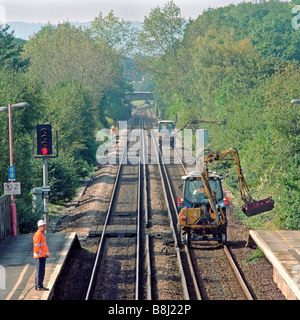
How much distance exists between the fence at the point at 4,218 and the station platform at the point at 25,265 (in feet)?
1.03

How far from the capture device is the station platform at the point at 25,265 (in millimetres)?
11914

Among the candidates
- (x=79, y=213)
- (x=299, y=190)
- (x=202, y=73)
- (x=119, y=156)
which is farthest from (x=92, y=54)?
(x=299, y=190)

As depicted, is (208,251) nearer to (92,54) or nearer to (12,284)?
(12,284)

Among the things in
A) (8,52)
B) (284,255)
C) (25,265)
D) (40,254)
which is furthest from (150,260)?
(8,52)

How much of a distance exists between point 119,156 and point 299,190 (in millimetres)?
26461

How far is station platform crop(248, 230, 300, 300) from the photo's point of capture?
40.6 feet

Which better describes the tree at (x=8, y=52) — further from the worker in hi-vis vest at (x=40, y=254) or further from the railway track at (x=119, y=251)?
the worker in hi-vis vest at (x=40, y=254)

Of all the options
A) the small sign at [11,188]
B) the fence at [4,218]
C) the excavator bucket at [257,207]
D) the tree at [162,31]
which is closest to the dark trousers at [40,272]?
the fence at [4,218]

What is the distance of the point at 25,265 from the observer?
14383mm

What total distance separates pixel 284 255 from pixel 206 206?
153 inches

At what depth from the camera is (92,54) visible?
198ft

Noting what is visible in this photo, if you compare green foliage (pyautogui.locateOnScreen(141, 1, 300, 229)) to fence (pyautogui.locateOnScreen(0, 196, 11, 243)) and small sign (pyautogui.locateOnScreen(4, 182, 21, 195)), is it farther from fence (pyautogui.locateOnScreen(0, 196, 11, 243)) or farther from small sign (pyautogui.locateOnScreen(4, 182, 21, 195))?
fence (pyautogui.locateOnScreen(0, 196, 11, 243))

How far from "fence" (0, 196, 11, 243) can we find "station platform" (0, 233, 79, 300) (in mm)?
314

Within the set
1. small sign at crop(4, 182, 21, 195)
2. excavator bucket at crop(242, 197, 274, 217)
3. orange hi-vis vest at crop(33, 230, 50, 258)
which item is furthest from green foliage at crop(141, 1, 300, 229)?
orange hi-vis vest at crop(33, 230, 50, 258)
